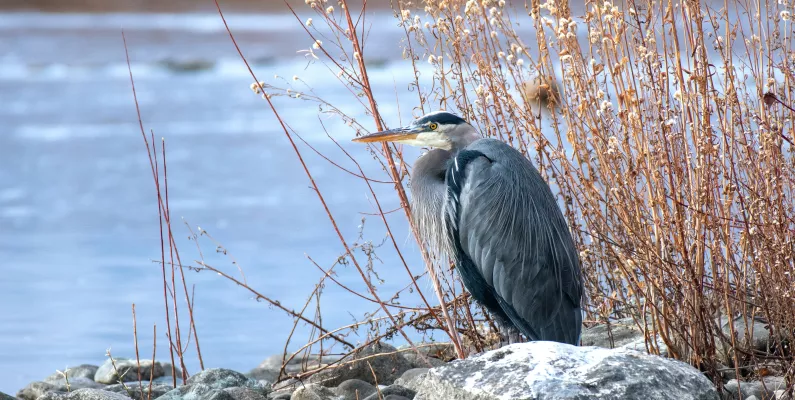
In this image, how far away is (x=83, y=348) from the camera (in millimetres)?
5539

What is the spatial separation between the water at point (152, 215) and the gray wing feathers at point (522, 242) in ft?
1.89

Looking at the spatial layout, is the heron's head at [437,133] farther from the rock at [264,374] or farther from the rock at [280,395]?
the rock at [264,374]

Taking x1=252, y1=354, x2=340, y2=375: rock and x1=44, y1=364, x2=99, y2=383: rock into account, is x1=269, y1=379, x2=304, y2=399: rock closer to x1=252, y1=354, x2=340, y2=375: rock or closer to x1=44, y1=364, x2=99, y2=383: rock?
x1=252, y1=354, x2=340, y2=375: rock

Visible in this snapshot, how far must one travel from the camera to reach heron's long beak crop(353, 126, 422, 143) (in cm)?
370

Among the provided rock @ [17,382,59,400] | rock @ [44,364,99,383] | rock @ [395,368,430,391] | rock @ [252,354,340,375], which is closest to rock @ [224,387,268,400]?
rock @ [395,368,430,391]

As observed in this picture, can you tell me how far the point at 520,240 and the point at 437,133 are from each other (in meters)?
0.53

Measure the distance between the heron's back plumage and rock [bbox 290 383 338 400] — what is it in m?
0.71

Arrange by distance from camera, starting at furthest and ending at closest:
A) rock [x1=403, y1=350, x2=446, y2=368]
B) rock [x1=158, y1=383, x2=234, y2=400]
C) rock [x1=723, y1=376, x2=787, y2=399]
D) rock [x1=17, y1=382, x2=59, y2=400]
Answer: rock [x1=17, y1=382, x2=59, y2=400], rock [x1=403, y1=350, x2=446, y2=368], rock [x1=158, y1=383, x2=234, y2=400], rock [x1=723, y1=376, x2=787, y2=399]

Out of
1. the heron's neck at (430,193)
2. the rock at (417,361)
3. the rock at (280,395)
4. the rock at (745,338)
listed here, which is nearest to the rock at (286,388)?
the rock at (280,395)

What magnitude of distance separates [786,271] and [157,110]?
43.7 feet

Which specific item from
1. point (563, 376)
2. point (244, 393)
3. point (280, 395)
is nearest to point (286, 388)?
point (280, 395)

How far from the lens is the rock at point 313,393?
3486mm

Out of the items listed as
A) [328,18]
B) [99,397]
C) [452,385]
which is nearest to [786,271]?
[452,385]

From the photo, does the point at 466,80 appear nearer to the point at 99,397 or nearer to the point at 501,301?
the point at 501,301
